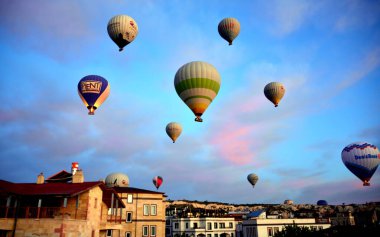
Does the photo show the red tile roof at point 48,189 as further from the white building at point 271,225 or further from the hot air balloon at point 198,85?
the white building at point 271,225

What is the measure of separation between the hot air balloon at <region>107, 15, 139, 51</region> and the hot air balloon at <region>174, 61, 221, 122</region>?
1390 cm

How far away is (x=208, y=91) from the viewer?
44.5 m

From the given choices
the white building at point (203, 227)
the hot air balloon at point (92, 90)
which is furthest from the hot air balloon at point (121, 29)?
the white building at point (203, 227)

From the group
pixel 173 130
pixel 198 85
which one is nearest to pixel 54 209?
pixel 198 85

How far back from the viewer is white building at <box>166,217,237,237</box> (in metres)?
86.1

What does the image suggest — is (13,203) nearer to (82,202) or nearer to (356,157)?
(82,202)

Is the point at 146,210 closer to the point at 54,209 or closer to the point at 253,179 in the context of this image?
the point at 54,209

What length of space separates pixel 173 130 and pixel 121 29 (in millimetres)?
26868

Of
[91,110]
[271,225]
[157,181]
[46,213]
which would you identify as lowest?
[271,225]

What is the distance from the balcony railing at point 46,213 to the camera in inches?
1201

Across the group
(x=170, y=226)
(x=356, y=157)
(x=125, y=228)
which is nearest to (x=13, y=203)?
(x=125, y=228)

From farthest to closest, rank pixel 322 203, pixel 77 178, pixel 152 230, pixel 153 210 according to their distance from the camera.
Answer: pixel 322 203 < pixel 153 210 < pixel 152 230 < pixel 77 178

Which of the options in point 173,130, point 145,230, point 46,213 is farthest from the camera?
point 173,130

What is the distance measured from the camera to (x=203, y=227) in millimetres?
86938
